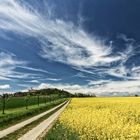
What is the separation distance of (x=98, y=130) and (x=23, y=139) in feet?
12.8

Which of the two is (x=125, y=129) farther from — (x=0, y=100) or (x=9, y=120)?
(x=0, y=100)

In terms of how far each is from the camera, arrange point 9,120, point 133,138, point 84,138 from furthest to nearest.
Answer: point 9,120
point 84,138
point 133,138

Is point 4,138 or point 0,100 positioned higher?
point 0,100

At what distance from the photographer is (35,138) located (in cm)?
1869

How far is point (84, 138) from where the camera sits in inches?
621

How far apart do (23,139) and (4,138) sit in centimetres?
158

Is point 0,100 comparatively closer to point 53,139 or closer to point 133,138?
point 53,139

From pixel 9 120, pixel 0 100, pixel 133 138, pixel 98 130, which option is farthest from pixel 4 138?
pixel 0 100

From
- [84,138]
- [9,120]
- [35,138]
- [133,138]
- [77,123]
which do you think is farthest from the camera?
[9,120]

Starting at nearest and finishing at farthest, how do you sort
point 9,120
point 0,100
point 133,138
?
point 133,138
point 9,120
point 0,100

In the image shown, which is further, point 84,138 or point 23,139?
point 23,139

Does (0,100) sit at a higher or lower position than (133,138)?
higher

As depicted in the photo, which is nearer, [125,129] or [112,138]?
[112,138]

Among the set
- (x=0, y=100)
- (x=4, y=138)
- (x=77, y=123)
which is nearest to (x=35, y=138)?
(x=4, y=138)
